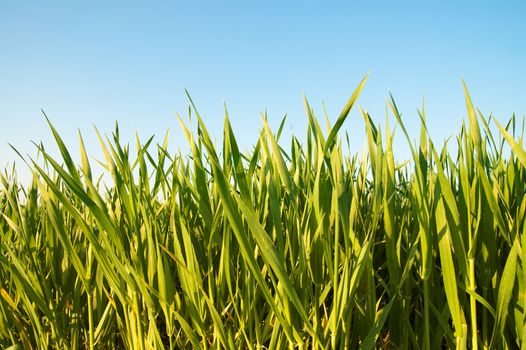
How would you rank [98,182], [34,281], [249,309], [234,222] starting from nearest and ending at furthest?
1. [234,222]
2. [249,309]
3. [34,281]
4. [98,182]

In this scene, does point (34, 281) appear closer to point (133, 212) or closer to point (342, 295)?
point (133, 212)

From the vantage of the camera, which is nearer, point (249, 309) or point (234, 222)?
point (234, 222)

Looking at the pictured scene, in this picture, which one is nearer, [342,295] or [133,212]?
[342,295]

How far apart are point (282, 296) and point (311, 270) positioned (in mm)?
79

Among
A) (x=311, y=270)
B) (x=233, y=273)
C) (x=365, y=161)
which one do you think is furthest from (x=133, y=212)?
(x=365, y=161)

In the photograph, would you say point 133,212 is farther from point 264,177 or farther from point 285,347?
point 285,347

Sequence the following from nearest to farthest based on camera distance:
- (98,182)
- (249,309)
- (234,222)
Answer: (234,222) → (249,309) → (98,182)

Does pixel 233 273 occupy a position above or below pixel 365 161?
below

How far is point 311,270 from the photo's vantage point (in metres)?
0.66

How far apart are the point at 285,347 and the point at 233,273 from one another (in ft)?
0.48

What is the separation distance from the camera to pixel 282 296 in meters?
0.60

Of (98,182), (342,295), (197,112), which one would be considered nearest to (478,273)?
(342,295)

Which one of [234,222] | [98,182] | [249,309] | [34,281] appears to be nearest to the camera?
[234,222]

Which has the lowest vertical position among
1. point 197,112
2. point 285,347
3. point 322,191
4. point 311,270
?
point 285,347
